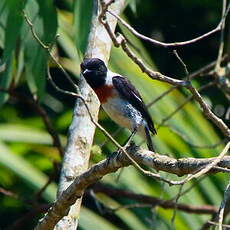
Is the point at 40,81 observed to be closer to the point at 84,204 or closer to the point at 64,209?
the point at 64,209

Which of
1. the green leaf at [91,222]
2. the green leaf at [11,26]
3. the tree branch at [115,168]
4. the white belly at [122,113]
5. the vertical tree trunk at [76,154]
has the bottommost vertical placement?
the tree branch at [115,168]

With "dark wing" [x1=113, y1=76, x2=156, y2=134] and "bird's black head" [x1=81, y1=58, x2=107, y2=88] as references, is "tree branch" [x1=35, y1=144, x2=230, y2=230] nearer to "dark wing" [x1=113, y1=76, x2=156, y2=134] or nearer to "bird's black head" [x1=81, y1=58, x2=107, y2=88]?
"bird's black head" [x1=81, y1=58, x2=107, y2=88]

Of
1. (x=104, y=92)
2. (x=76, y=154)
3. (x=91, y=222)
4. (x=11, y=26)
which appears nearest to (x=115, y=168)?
(x=76, y=154)

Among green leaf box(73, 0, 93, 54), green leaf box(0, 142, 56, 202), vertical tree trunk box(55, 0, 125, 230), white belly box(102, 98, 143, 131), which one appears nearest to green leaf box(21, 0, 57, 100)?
green leaf box(73, 0, 93, 54)

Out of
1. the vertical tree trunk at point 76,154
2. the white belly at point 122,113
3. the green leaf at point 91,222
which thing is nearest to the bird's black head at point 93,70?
the white belly at point 122,113

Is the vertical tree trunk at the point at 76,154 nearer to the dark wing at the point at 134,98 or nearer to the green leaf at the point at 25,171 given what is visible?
the dark wing at the point at 134,98

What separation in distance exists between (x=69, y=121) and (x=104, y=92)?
2296 millimetres

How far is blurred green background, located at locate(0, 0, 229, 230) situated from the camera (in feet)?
17.3

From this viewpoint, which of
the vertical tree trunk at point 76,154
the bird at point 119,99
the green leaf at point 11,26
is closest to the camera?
the vertical tree trunk at point 76,154

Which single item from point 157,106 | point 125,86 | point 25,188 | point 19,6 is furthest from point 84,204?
point 19,6

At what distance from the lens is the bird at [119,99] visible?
5.12m

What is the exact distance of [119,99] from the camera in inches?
209

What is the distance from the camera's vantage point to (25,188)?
7.93 metres

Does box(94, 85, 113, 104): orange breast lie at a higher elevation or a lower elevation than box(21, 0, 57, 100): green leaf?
lower
